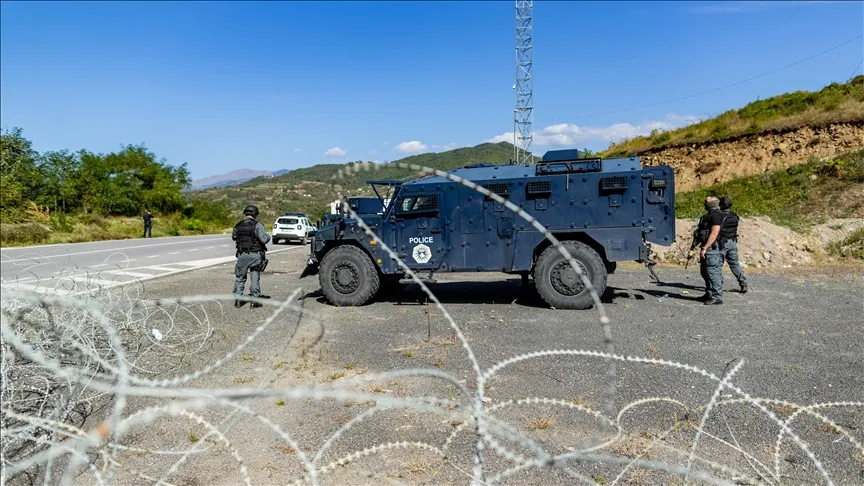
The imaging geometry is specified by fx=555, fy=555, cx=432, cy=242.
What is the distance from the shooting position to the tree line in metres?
30.1

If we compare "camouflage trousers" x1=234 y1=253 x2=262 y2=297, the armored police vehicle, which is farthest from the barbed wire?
"camouflage trousers" x1=234 y1=253 x2=262 y2=297

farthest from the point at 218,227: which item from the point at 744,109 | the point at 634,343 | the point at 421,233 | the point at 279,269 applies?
the point at 634,343

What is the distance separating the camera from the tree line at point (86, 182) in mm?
30066

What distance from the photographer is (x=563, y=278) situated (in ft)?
26.4

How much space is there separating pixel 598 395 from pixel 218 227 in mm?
45706

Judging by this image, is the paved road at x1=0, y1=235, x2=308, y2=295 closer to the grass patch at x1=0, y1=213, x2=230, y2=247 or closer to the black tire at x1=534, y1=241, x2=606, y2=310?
the grass patch at x1=0, y1=213, x2=230, y2=247

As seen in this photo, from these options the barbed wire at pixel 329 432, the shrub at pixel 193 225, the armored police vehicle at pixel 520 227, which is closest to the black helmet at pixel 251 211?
the armored police vehicle at pixel 520 227

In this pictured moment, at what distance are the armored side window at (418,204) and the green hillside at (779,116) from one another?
60.5 ft

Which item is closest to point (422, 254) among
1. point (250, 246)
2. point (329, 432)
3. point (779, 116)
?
point (250, 246)

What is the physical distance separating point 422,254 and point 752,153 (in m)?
18.5

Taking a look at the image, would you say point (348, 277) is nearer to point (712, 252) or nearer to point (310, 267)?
point (310, 267)

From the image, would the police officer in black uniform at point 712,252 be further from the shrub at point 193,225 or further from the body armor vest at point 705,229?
the shrub at point 193,225

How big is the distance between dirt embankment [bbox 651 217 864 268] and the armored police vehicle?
6525 millimetres

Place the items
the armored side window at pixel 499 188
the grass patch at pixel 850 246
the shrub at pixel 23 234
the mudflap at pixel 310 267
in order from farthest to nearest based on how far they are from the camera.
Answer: the shrub at pixel 23 234 → the grass patch at pixel 850 246 → the mudflap at pixel 310 267 → the armored side window at pixel 499 188
